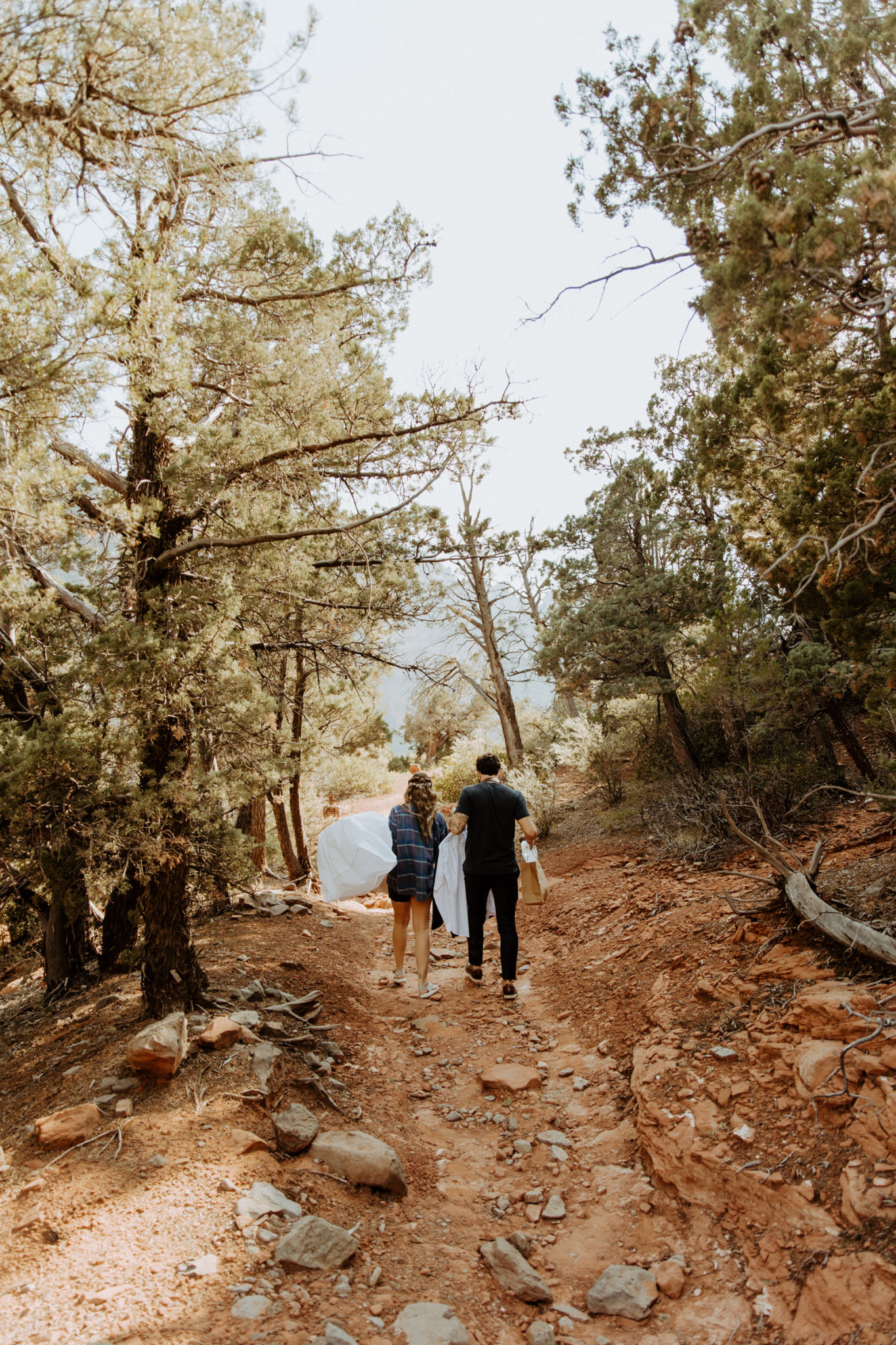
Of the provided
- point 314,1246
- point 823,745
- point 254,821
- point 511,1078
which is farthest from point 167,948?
point 823,745

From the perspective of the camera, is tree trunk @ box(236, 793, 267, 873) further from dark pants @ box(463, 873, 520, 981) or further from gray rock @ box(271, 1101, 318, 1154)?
gray rock @ box(271, 1101, 318, 1154)

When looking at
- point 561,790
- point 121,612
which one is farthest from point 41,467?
point 561,790

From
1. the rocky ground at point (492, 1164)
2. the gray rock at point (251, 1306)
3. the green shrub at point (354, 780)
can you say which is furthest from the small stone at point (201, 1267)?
the green shrub at point (354, 780)

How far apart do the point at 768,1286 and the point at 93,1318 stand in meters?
2.26

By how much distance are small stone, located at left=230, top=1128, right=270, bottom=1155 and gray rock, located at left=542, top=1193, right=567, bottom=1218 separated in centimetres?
132

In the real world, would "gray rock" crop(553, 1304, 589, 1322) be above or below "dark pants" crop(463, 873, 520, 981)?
below

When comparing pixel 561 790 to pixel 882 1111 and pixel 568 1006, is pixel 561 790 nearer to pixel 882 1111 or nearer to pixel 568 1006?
pixel 568 1006

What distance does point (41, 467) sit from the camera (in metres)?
3.98

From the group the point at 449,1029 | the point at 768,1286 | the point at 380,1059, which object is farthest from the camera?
the point at 449,1029

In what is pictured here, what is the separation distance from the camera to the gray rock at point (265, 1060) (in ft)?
13.0

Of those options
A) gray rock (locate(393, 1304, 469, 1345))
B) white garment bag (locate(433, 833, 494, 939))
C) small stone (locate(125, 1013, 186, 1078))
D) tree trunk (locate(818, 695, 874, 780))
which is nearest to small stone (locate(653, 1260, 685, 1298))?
gray rock (locate(393, 1304, 469, 1345))

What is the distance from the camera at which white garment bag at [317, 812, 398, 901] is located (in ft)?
21.1

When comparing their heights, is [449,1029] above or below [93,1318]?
below

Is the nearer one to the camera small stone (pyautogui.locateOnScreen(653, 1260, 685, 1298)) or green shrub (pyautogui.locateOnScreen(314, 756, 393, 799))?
small stone (pyautogui.locateOnScreen(653, 1260, 685, 1298))
